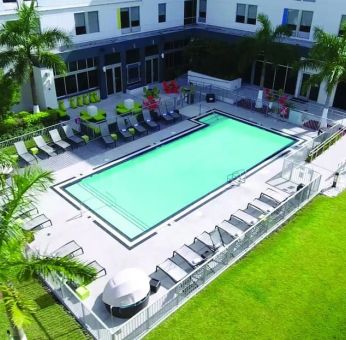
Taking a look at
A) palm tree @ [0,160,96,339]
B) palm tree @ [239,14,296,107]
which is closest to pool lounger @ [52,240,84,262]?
palm tree @ [0,160,96,339]

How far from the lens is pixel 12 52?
23656mm

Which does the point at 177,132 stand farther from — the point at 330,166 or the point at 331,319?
the point at 331,319

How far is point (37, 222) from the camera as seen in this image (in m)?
16.5

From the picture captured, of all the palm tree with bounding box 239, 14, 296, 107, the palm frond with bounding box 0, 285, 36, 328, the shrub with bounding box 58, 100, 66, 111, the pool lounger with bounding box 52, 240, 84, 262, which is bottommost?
the pool lounger with bounding box 52, 240, 84, 262

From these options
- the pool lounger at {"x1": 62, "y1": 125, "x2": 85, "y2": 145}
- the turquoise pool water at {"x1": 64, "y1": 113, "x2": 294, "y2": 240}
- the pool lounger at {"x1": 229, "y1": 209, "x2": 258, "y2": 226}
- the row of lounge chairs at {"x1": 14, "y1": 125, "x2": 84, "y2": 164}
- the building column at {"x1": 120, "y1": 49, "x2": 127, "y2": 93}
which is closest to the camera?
the pool lounger at {"x1": 229, "y1": 209, "x2": 258, "y2": 226}

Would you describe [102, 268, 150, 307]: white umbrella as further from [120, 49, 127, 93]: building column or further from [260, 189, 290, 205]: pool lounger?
[120, 49, 127, 93]: building column

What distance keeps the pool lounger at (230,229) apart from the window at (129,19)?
20.3 meters

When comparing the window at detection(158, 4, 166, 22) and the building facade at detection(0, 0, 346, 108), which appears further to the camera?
the window at detection(158, 4, 166, 22)

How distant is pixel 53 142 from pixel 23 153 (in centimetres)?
→ 192

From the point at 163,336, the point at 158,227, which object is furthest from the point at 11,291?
the point at 158,227

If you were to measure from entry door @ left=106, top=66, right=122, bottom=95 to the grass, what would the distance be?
20.8 metres

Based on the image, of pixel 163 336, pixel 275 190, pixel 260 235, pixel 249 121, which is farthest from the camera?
pixel 249 121

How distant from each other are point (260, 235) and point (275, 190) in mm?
4345

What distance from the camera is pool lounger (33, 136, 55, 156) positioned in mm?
22438
